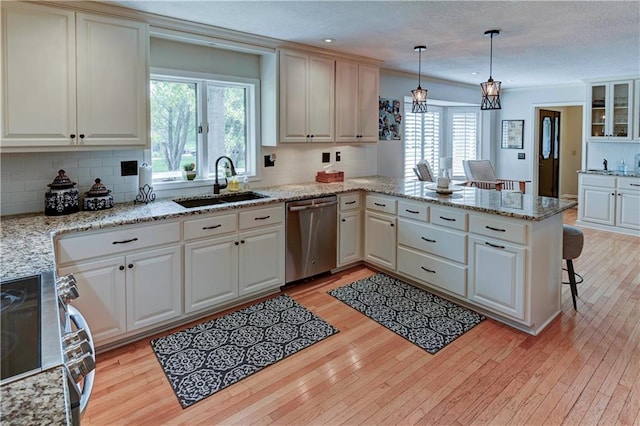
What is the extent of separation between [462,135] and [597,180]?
220cm

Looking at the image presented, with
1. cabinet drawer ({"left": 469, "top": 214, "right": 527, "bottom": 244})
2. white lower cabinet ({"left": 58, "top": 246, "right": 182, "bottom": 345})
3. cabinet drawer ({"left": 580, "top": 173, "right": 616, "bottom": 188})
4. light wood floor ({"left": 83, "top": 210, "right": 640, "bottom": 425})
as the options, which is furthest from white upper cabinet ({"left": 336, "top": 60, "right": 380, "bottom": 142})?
cabinet drawer ({"left": 580, "top": 173, "right": 616, "bottom": 188})

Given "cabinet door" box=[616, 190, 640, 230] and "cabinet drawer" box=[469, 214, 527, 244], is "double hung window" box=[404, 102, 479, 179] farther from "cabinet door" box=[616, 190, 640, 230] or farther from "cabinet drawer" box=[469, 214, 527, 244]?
"cabinet drawer" box=[469, 214, 527, 244]

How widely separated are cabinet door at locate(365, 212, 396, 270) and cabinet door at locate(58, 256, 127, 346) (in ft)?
7.78

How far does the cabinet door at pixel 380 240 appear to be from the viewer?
3883 millimetres

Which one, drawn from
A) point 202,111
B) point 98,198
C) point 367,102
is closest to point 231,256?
point 98,198

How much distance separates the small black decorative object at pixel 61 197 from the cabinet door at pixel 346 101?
264cm

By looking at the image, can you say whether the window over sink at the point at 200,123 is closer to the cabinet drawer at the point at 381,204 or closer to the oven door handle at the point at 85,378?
the cabinet drawer at the point at 381,204

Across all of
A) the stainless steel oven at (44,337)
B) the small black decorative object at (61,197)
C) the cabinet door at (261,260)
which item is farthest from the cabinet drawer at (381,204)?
the stainless steel oven at (44,337)

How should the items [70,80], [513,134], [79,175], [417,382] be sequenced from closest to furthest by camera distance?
[417,382] → [70,80] → [79,175] → [513,134]

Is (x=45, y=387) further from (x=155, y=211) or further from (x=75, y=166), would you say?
(x=75, y=166)

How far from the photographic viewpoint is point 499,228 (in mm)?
2893

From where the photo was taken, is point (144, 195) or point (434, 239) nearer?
point (144, 195)

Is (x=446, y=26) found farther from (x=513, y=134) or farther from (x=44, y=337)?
(x=513, y=134)

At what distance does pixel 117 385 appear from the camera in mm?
2299
